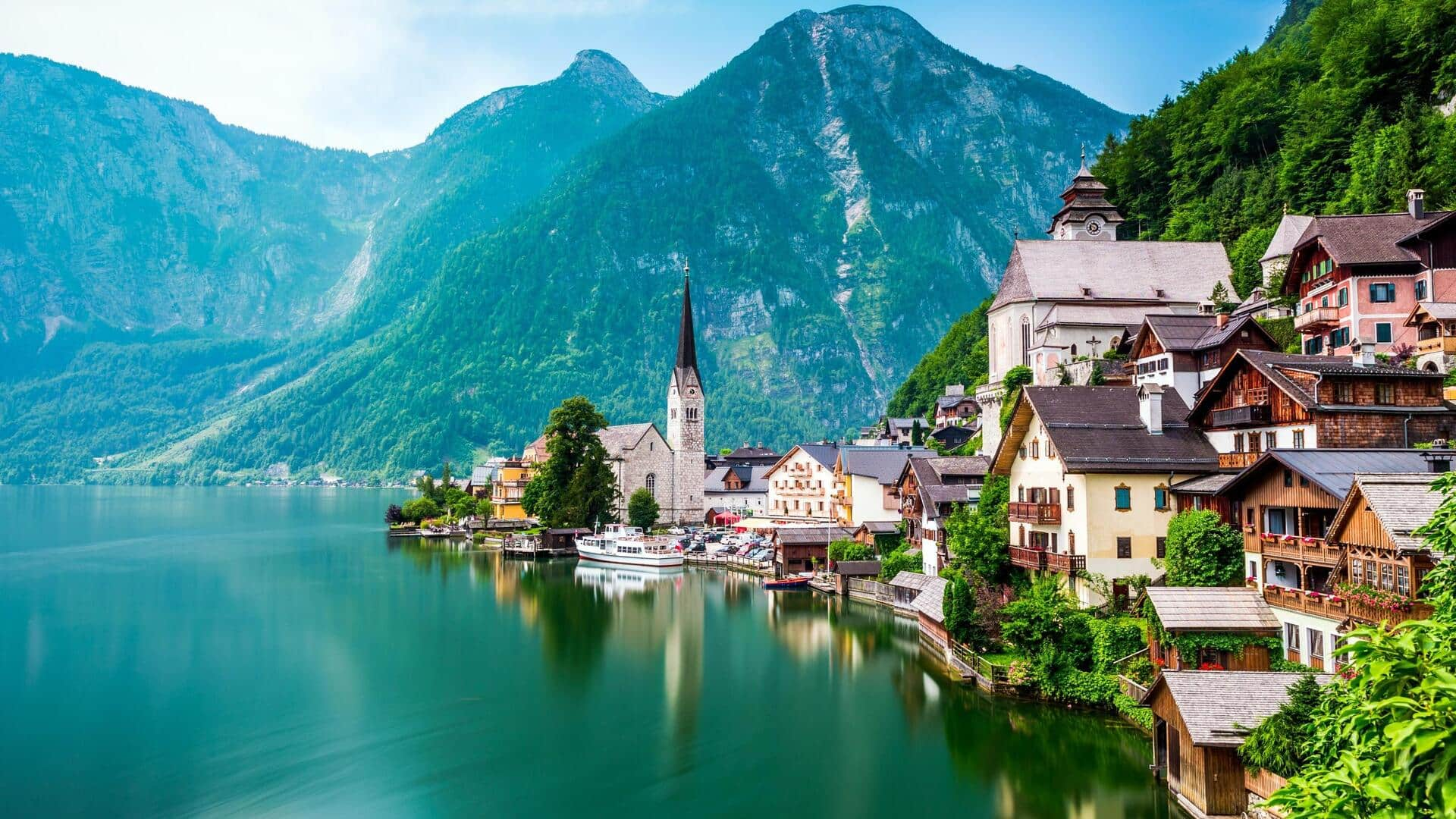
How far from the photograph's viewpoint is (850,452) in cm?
7456

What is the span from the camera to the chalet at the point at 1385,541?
22.8 metres

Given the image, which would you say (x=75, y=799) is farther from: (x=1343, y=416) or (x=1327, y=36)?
(x=1327, y=36)

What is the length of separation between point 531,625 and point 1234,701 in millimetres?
38139

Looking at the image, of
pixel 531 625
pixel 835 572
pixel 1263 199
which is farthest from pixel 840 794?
pixel 1263 199

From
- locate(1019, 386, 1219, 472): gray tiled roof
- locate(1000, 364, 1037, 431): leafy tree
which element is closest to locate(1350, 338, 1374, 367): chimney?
locate(1019, 386, 1219, 472): gray tiled roof

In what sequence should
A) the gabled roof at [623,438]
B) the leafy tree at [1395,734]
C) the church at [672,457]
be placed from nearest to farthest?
→ the leafy tree at [1395,734] → the church at [672,457] → the gabled roof at [623,438]

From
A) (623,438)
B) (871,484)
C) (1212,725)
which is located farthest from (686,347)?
(1212,725)

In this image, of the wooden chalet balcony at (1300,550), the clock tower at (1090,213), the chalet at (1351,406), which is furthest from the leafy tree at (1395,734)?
the clock tower at (1090,213)

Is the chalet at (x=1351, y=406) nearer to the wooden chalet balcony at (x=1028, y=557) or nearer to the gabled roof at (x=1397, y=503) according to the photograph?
the gabled roof at (x=1397, y=503)

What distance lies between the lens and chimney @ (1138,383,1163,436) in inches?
1515

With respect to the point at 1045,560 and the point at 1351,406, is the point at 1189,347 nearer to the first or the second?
the point at 1351,406

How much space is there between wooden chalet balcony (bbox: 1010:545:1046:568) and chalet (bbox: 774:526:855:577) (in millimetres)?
25968

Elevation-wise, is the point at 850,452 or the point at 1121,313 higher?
the point at 1121,313

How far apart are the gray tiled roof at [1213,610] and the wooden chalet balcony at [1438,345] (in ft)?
48.5
